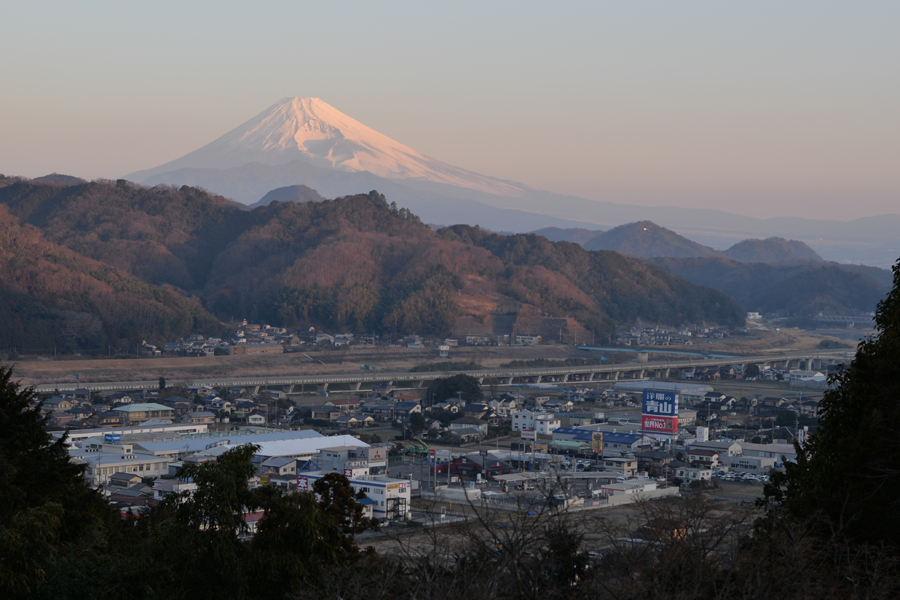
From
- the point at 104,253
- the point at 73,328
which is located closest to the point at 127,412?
the point at 73,328

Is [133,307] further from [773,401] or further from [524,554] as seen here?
[524,554]

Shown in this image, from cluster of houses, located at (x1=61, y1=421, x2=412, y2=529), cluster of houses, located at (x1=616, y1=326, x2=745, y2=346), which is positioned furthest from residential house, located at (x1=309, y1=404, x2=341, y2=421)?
cluster of houses, located at (x1=616, y1=326, x2=745, y2=346)

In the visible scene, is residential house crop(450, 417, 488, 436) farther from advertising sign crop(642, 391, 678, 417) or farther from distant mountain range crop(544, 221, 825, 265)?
distant mountain range crop(544, 221, 825, 265)

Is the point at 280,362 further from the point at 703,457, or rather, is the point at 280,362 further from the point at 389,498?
the point at 389,498

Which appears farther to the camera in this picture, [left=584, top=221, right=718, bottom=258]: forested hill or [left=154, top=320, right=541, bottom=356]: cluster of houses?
[left=584, top=221, right=718, bottom=258]: forested hill

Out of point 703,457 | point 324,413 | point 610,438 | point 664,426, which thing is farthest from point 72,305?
point 703,457

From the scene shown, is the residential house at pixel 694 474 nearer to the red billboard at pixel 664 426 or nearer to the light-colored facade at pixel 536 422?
the red billboard at pixel 664 426

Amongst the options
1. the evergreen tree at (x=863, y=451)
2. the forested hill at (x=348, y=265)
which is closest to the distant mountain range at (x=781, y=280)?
the forested hill at (x=348, y=265)
